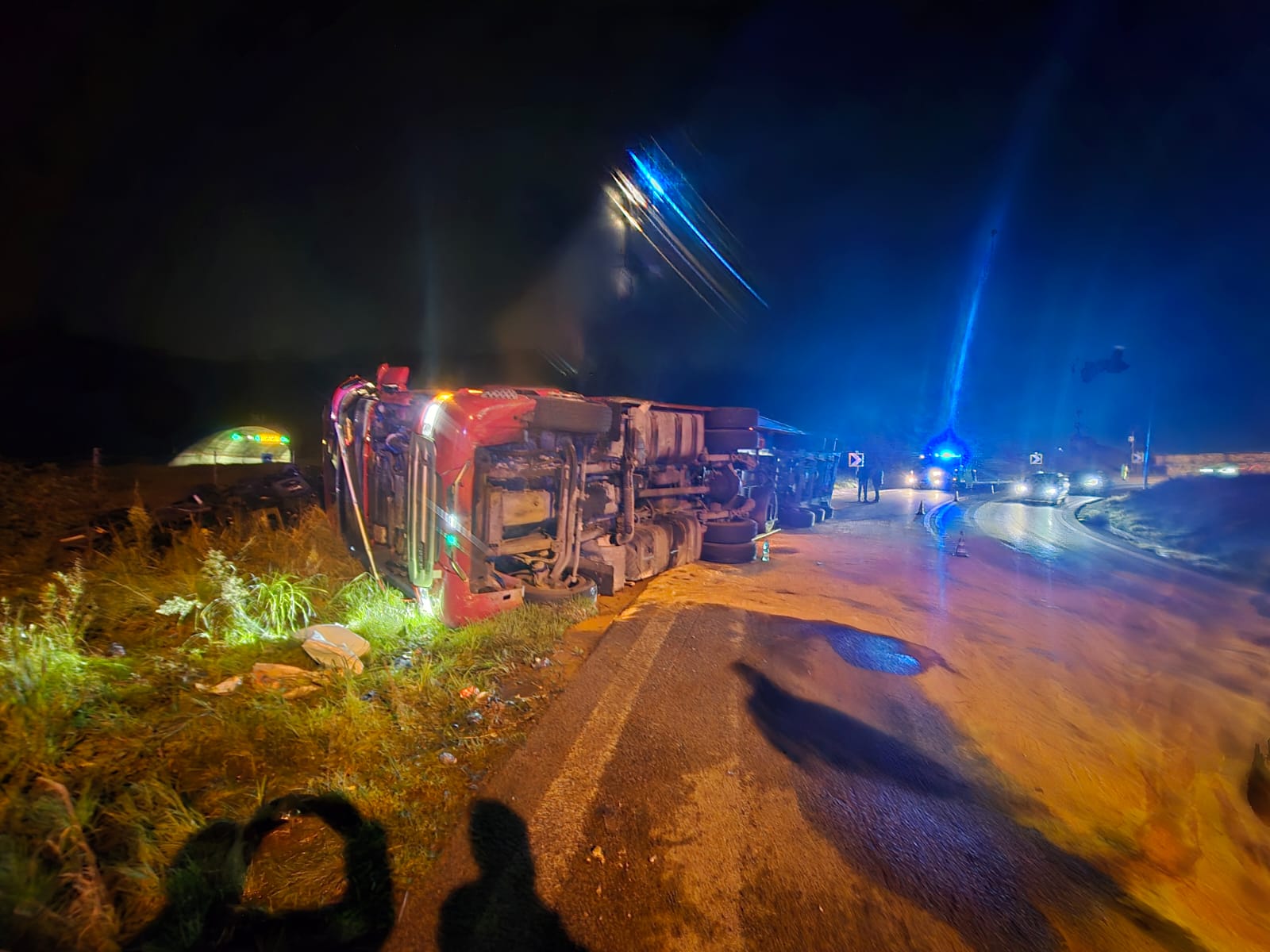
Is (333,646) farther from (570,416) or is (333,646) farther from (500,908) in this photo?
(570,416)

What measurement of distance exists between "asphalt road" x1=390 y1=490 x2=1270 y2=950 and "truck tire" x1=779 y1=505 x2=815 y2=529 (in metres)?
7.95

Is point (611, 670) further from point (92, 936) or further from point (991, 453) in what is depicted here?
point (991, 453)

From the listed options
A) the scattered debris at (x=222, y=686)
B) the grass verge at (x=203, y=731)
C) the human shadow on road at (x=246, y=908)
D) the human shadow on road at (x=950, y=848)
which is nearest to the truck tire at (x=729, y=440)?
the grass verge at (x=203, y=731)

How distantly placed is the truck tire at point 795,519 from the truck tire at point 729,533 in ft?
17.9

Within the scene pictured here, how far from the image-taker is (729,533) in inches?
376

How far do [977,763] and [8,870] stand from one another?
4.93m

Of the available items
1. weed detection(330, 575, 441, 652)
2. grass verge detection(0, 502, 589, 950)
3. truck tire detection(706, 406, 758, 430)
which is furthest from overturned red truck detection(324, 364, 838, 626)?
truck tire detection(706, 406, 758, 430)

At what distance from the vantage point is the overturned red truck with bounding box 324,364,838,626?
5.12 m

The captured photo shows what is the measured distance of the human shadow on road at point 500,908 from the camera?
2.10m

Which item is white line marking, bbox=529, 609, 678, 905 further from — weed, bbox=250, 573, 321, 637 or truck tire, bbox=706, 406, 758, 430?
truck tire, bbox=706, 406, 758, 430

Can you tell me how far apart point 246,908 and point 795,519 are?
13.9m

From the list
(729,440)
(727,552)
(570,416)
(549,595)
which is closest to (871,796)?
(549,595)

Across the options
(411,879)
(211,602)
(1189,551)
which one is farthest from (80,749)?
(1189,551)

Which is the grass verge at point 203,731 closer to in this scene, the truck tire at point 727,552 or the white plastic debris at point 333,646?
the white plastic debris at point 333,646
